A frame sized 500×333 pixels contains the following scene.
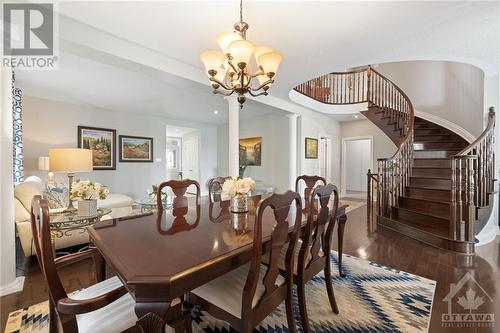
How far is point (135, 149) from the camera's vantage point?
244 inches

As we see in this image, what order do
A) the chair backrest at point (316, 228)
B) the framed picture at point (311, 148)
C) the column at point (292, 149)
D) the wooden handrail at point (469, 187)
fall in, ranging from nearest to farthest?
the chair backrest at point (316, 228) → the wooden handrail at point (469, 187) → the column at point (292, 149) → the framed picture at point (311, 148)

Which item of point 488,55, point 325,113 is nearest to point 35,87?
point 325,113

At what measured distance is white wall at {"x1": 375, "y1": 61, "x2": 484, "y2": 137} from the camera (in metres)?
4.67

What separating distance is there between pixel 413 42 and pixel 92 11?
3.36 m

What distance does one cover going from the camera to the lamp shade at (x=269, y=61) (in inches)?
78.5

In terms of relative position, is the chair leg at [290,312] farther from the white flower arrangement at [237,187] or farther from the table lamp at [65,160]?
the table lamp at [65,160]

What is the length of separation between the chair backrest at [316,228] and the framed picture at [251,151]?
471cm

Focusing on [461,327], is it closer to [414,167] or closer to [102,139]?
[414,167]

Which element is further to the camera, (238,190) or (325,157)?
(325,157)

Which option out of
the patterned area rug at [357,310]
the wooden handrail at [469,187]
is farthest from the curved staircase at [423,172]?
the patterned area rug at [357,310]

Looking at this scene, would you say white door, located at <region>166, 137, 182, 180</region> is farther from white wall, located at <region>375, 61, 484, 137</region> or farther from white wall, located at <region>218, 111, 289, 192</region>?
white wall, located at <region>375, 61, 484, 137</region>

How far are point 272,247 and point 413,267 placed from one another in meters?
2.26

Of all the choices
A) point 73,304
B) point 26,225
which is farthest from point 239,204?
point 26,225

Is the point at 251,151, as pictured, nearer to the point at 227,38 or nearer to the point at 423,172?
the point at 423,172
